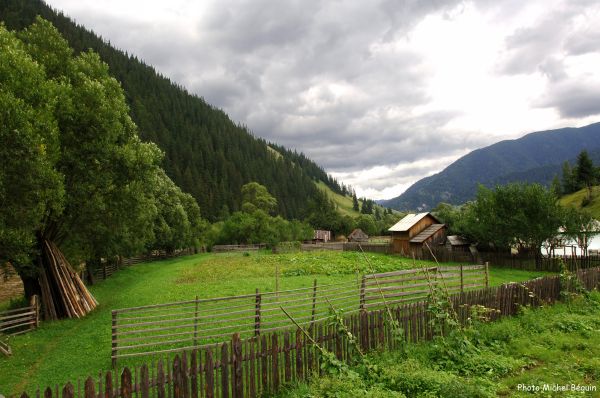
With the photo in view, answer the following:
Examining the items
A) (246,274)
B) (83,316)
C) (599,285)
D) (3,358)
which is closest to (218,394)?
(3,358)

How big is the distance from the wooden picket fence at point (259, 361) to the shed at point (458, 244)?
39502 mm

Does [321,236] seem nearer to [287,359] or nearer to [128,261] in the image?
[128,261]

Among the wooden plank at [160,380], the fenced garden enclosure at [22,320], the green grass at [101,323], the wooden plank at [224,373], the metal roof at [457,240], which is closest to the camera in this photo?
the wooden plank at [160,380]

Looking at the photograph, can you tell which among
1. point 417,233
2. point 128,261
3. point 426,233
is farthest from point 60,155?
point 417,233

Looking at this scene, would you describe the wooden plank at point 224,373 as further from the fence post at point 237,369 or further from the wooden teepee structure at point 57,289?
the wooden teepee structure at point 57,289

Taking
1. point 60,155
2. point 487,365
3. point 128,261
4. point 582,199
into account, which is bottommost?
point 128,261

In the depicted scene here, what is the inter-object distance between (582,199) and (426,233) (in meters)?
61.5

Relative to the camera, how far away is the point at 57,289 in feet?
65.2

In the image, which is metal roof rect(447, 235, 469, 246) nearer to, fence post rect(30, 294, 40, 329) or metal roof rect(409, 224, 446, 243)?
metal roof rect(409, 224, 446, 243)

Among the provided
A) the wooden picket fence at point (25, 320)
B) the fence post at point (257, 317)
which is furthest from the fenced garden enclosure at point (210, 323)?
the wooden picket fence at point (25, 320)

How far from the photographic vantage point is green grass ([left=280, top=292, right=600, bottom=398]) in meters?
7.75

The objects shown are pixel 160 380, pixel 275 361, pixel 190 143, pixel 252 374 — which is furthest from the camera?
pixel 190 143

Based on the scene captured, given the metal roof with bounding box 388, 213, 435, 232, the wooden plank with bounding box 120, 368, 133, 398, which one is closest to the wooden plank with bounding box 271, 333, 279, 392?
the wooden plank with bounding box 120, 368, 133, 398

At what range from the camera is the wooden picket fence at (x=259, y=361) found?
22.4 ft
